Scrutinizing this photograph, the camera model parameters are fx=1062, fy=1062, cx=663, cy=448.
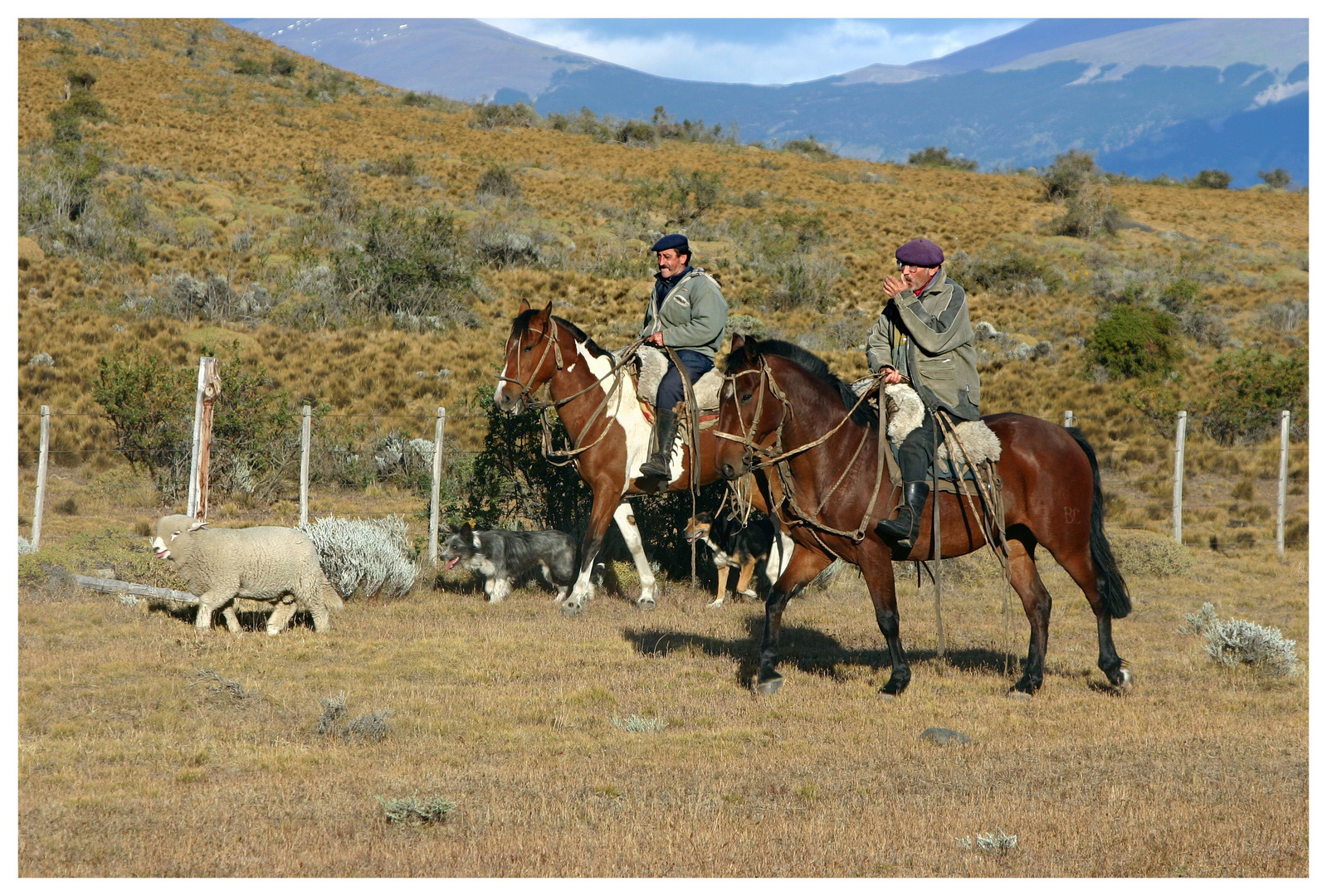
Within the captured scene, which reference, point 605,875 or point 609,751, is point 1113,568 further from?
point 605,875

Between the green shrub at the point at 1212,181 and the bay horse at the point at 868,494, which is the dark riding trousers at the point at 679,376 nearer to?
the bay horse at the point at 868,494

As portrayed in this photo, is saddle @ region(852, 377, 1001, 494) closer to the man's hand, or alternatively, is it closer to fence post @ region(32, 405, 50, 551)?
the man's hand

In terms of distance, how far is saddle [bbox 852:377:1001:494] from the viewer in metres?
7.60

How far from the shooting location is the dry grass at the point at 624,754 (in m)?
4.88

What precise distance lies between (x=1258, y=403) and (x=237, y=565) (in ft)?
72.9

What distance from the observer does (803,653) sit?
952 cm

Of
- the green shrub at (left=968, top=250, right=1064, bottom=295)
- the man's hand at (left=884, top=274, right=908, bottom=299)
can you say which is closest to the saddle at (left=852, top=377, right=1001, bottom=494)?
the man's hand at (left=884, top=274, right=908, bottom=299)

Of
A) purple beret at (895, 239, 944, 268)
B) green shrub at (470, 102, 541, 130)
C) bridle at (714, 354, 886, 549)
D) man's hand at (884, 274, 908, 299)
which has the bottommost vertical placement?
bridle at (714, 354, 886, 549)

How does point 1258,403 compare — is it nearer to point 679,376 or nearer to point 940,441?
point 679,376

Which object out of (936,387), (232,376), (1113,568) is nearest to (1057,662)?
(1113,568)

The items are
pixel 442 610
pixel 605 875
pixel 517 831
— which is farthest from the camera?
pixel 442 610

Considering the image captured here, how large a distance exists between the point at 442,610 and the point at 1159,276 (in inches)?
1409

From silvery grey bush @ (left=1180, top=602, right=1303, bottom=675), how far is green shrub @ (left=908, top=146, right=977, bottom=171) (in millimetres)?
63199

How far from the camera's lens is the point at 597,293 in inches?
1241
